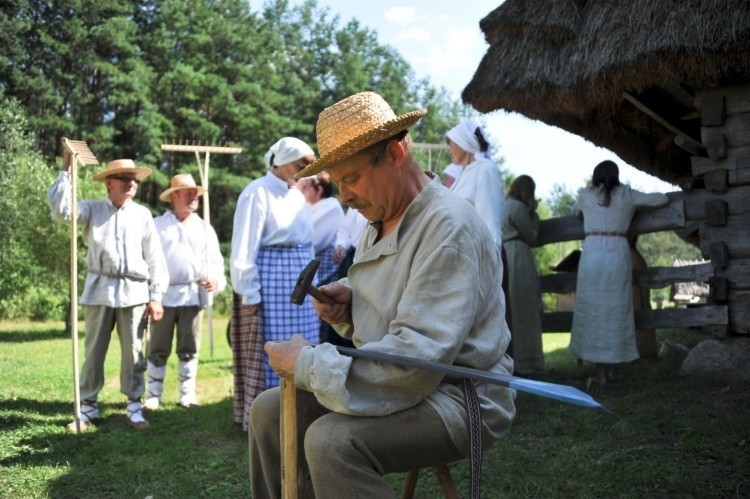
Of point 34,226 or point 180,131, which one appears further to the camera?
point 180,131

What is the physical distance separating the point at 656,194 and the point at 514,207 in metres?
1.27

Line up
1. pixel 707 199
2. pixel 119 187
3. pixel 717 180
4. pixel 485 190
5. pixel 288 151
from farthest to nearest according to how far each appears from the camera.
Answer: pixel 707 199 → pixel 717 180 → pixel 119 187 → pixel 485 190 → pixel 288 151

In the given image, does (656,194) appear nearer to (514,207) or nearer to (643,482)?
(514,207)

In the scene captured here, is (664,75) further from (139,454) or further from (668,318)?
(139,454)

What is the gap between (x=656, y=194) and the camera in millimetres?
6605

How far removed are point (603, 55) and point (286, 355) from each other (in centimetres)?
Result: 436

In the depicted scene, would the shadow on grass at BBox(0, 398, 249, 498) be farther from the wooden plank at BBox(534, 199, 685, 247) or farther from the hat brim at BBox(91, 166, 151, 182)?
the wooden plank at BBox(534, 199, 685, 247)

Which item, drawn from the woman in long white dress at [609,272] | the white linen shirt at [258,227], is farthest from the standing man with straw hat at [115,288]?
the woman in long white dress at [609,272]

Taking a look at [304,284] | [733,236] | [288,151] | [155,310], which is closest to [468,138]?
[288,151]

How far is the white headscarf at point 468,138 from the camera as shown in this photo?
18.0 feet

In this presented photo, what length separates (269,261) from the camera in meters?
5.05

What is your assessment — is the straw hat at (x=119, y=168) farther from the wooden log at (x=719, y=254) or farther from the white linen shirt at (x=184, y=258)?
the wooden log at (x=719, y=254)

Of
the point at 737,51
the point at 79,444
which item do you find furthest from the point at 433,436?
the point at 737,51

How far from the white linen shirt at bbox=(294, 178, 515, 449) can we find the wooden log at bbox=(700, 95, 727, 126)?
4242mm
